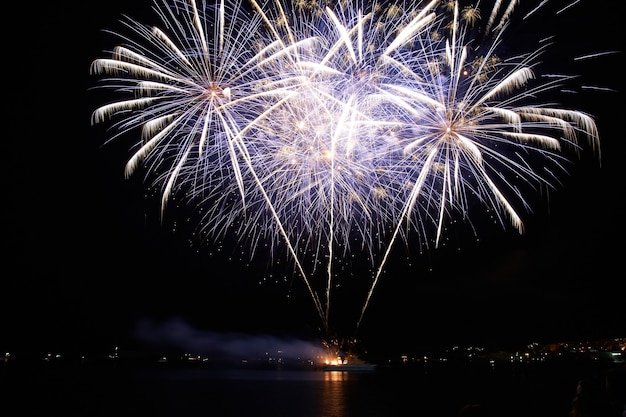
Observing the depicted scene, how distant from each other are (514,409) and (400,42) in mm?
41118

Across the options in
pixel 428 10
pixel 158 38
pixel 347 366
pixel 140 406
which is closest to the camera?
pixel 428 10

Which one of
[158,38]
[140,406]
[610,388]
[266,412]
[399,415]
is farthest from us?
[140,406]

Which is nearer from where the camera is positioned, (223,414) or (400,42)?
(400,42)

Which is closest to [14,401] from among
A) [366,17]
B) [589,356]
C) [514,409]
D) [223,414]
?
[223,414]

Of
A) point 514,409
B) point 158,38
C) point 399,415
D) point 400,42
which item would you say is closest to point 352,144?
point 400,42

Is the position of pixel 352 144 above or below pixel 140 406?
above

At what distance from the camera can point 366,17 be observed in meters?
14.7

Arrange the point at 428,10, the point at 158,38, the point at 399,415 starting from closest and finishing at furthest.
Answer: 1. the point at 428,10
2. the point at 158,38
3. the point at 399,415

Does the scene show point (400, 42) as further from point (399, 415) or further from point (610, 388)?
point (399, 415)

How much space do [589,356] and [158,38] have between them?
211495 mm

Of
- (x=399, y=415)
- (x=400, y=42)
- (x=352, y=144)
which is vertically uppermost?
(x=400, y=42)

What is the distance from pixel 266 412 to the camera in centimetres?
4622

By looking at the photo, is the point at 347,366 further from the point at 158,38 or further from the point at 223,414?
the point at 158,38

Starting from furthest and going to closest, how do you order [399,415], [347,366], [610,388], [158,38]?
[347,366], [399,415], [158,38], [610,388]
